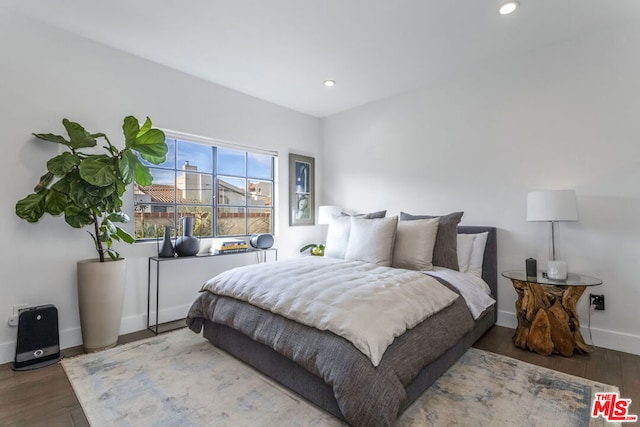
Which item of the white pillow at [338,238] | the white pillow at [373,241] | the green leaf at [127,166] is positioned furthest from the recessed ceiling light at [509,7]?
the green leaf at [127,166]

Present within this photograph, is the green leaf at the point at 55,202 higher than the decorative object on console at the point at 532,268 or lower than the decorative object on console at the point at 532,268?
higher

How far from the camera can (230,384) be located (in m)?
1.94

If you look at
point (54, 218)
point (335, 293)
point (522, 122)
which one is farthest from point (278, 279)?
point (522, 122)

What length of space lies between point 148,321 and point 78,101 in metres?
2.07

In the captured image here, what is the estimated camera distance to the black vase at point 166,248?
9.76ft

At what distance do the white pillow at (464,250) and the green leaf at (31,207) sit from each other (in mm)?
3482

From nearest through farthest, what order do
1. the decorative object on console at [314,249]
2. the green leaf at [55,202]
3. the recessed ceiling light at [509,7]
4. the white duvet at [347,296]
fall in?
the white duvet at [347,296] < the recessed ceiling light at [509,7] < the green leaf at [55,202] < the decorative object on console at [314,249]

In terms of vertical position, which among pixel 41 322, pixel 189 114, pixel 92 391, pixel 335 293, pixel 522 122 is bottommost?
pixel 92 391

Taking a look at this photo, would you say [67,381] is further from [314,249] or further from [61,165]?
[314,249]

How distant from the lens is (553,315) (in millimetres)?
2361

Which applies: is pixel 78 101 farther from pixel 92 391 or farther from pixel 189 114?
pixel 92 391

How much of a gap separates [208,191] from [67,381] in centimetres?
214

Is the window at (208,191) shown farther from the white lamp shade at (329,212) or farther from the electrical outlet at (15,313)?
the electrical outlet at (15,313)

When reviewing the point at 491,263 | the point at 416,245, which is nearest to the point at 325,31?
the point at 416,245
